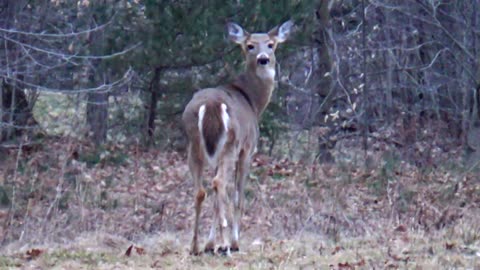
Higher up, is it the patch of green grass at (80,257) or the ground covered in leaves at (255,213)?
the ground covered in leaves at (255,213)

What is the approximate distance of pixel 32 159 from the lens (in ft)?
50.0

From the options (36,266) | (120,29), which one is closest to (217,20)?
(120,29)

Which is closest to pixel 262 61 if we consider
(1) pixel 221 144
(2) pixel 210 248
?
(1) pixel 221 144

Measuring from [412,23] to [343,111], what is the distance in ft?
6.27

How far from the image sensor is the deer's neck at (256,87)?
11336mm

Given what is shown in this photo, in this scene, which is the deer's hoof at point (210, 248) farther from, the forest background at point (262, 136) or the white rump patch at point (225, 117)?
the white rump patch at point (225, 117)

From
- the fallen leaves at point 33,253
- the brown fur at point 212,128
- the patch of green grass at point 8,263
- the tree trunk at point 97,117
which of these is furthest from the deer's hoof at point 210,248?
the tree trunk at point 97,117

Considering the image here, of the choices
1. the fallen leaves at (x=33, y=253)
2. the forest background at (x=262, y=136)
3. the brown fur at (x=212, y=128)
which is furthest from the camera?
the forest background at (x=262, y=136)

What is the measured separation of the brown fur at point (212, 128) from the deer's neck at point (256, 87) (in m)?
1.69

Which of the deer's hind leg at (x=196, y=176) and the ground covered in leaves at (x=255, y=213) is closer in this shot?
the ground covered in leaves at (x=255, y=213)

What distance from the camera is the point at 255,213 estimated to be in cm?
1265

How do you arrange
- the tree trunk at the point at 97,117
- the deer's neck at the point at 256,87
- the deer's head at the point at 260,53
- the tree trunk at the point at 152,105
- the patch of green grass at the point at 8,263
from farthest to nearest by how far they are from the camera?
the tree trunk at the point at 97,117
the tree trunk at the point at 152,105
the deer's head at the point at 260,53
the deer's neck at the point at 256,87
the patch of green grass at the point at 8,263

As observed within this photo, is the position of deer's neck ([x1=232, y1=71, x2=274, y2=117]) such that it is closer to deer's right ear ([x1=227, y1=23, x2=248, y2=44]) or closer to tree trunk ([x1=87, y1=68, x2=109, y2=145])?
deer's right ear ([x1=227, y1=23, x2=248, y2=44])

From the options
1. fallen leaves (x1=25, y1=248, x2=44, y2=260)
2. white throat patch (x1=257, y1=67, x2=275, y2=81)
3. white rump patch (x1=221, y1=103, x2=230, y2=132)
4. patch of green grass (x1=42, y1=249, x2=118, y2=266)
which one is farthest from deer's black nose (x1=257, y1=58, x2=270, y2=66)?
fallen leaves (x1=25, y1=248, x2=44, y2=260)
